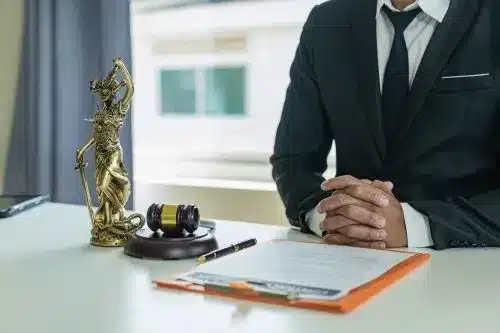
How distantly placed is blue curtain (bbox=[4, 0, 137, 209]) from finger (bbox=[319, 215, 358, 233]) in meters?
1.14

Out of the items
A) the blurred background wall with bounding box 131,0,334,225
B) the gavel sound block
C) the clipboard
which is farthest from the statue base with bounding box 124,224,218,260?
the blurred background wall with bounding box 131,0,334,225

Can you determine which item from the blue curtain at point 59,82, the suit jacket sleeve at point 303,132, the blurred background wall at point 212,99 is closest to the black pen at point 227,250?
the suit jacket sleeve at point 303,132

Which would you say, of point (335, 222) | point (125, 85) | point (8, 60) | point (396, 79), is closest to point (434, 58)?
point (396, 79)

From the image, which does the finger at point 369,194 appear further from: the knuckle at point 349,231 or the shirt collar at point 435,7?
the shirt collar at point 435,7

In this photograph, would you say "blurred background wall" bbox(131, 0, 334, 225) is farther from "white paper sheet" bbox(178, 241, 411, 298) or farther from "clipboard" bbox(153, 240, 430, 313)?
"clipboard" bbox(153, 240, 430, 313)

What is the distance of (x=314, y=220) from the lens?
1387 millimetres

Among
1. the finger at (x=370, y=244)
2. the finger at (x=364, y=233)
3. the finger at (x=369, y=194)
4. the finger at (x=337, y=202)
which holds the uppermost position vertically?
the finger at (x=369, y=194)

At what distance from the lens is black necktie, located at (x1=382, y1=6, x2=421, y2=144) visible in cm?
155

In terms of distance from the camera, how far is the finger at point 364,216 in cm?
122

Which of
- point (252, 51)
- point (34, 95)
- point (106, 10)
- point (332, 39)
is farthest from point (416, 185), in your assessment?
point (34, 95)

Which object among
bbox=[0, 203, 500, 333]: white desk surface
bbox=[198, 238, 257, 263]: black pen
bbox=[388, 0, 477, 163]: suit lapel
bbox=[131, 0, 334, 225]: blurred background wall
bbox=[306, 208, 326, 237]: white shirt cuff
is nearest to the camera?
bbox=[0, 203, 500, 333]: white desk surface

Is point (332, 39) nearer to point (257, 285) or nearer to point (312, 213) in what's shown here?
point (312, 213)

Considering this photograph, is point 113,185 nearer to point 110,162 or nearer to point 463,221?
point 110,162

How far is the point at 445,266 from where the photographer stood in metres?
1.09
